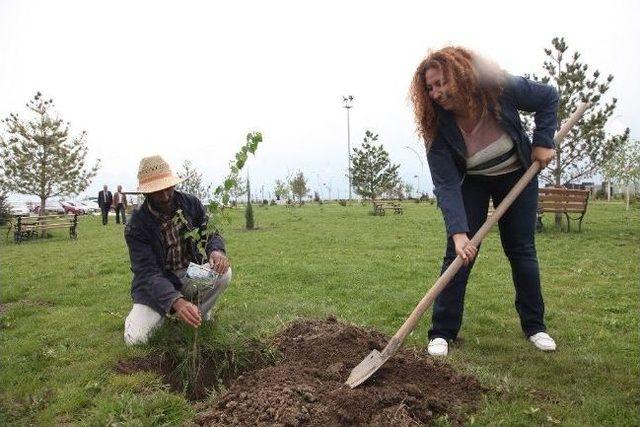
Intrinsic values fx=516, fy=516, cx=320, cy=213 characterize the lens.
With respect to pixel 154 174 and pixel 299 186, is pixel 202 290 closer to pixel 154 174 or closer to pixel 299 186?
pixel 154 174

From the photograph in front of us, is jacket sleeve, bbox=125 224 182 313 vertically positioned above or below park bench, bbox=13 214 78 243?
above

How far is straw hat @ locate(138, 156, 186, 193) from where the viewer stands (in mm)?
3826

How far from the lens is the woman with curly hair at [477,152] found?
128 inches

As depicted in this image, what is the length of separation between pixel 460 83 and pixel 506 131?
0.53 m

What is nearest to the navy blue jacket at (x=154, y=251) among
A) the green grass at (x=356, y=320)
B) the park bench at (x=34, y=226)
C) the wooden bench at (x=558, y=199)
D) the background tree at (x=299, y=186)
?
the green grass at (x=356, y=320)

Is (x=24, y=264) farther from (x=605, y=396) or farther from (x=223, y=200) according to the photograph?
(x=605, y=396)

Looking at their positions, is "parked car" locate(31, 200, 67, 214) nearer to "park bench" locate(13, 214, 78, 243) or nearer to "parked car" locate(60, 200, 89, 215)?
"parked car" locate(60, 200, 89, 215)

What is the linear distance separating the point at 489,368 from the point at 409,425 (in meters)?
1.13

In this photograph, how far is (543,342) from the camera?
3781 mm

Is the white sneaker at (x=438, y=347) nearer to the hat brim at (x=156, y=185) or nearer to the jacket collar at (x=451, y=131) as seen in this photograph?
the jacket collar at (x=451, y=131)

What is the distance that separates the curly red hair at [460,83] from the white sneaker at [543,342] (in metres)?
1.71

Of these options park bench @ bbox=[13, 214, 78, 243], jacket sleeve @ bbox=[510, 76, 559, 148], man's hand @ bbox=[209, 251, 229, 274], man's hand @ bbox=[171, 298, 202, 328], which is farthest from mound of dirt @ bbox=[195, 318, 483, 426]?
park bench @ bbox=[13, 214, 78, 243]

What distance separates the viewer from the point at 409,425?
8.34ft

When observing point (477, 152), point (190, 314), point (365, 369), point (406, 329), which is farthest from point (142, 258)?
point (477, 152)
